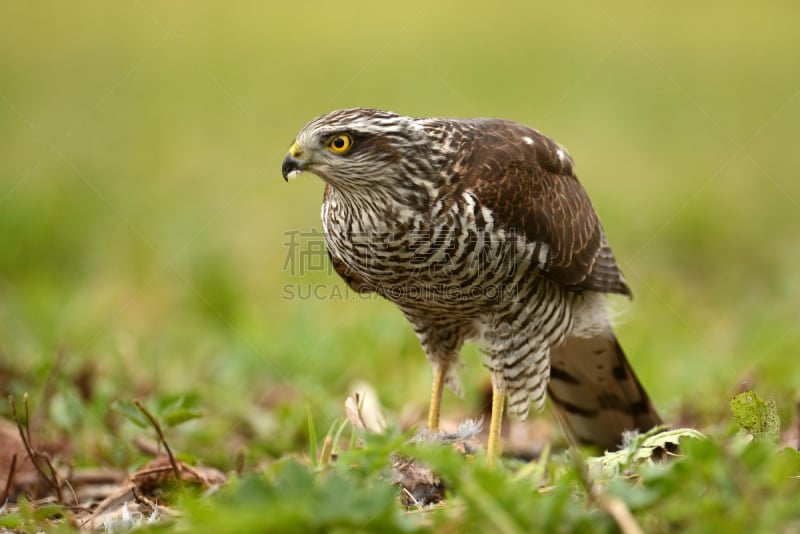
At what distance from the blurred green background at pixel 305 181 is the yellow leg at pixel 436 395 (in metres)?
0.72

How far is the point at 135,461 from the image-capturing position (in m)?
4.08

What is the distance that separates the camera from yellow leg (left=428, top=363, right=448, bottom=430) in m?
4.33

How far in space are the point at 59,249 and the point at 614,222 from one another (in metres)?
5.37

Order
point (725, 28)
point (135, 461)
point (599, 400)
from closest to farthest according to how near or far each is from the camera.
Answer: point (135, 461)
point (599, 400)
point (725, 28)

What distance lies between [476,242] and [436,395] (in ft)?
3.16

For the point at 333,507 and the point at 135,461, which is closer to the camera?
the point at 333,507

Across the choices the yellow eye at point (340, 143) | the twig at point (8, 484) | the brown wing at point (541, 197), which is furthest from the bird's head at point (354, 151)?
the twig at point (8, 484)

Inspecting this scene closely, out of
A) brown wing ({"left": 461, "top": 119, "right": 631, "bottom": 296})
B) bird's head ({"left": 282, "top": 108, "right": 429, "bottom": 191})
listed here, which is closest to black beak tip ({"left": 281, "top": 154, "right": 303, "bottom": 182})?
bird's head ({"left": 282, "top": 108, "right": 429, "bottom": 191})

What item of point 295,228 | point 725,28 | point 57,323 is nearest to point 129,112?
point 295,228

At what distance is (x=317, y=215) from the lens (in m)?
9.70

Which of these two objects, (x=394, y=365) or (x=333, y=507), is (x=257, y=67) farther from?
(x=333, y=507)

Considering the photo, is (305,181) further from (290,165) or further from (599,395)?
(290,165)

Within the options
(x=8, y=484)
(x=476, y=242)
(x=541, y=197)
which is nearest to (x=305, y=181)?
(x=541, y=197)

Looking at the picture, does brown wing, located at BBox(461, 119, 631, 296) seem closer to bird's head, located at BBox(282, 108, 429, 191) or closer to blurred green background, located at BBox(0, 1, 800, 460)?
bird's head, located at BBox(282, 108, 429, 191)
